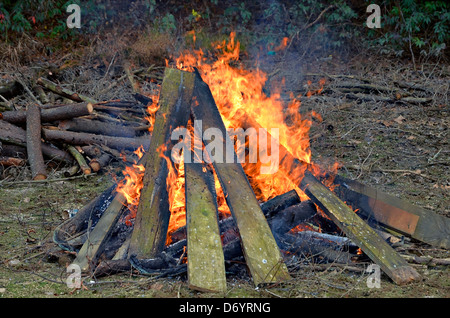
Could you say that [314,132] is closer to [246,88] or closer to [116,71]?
[246,88]

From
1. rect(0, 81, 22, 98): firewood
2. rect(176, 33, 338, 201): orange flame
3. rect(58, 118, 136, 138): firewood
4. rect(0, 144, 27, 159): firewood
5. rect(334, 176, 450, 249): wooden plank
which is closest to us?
rect(334, 176, 450, 249): wooden plank

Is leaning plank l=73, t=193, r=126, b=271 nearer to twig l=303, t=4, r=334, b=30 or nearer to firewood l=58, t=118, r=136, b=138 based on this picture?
firewood l=58, t=118, r=136, b=138

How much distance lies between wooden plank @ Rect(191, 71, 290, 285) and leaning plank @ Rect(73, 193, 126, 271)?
0.94 meters

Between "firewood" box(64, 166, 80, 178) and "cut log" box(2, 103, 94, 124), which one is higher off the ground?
"cut log" box(2, 103, 94, 124)

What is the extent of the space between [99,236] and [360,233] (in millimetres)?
2130

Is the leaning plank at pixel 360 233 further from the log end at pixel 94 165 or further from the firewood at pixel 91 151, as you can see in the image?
the firewood at pixel 91 151

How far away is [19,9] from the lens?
432 inches

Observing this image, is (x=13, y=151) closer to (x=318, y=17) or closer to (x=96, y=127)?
(x=96, y=127)

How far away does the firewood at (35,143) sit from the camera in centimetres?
605

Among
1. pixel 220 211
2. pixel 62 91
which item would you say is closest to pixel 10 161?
pixel 62 91

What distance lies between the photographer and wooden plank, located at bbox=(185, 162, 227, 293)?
308 centimetres

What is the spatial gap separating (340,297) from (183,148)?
1.96m

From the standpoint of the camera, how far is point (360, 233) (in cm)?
362

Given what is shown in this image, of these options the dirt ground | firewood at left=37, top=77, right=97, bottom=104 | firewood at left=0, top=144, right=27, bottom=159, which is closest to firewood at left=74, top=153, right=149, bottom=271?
the dirt ground
